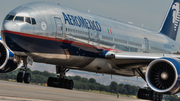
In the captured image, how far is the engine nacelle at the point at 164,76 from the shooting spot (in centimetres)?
1309

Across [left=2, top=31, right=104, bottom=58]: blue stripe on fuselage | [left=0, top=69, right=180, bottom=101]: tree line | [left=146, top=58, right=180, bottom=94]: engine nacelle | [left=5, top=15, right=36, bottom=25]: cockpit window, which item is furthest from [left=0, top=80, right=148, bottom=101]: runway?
[left=0, top=69, right=180, bottom=101]: tree line

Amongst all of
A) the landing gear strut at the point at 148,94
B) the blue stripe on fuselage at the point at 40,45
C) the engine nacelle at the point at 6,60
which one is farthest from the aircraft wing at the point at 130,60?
the engine nacelle at the point at 6,60

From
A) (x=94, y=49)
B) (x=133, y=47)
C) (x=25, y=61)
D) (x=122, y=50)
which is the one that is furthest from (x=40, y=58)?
(x=133, y=47)

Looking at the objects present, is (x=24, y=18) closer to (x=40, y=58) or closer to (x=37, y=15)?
(x=37, y=15)

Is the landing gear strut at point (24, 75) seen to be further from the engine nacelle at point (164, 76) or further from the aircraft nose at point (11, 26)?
the engine nacelle at point (164, 76)

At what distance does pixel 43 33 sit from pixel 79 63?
3221 mm

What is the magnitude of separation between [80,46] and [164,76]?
14.0 ft

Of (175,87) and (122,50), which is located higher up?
(122,50)

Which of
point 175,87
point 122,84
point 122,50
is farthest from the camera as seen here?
point 122,84

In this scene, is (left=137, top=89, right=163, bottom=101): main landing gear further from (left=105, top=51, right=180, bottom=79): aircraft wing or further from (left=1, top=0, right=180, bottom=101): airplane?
(left=105, top=51, right=180, bottom=79): aircraft wing

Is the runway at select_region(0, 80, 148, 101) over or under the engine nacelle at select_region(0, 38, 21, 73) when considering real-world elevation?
under

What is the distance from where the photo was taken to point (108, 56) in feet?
55.9

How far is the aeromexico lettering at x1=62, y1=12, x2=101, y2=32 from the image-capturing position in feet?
50.3

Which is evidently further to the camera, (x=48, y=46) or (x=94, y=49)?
(x=94, y=49)
